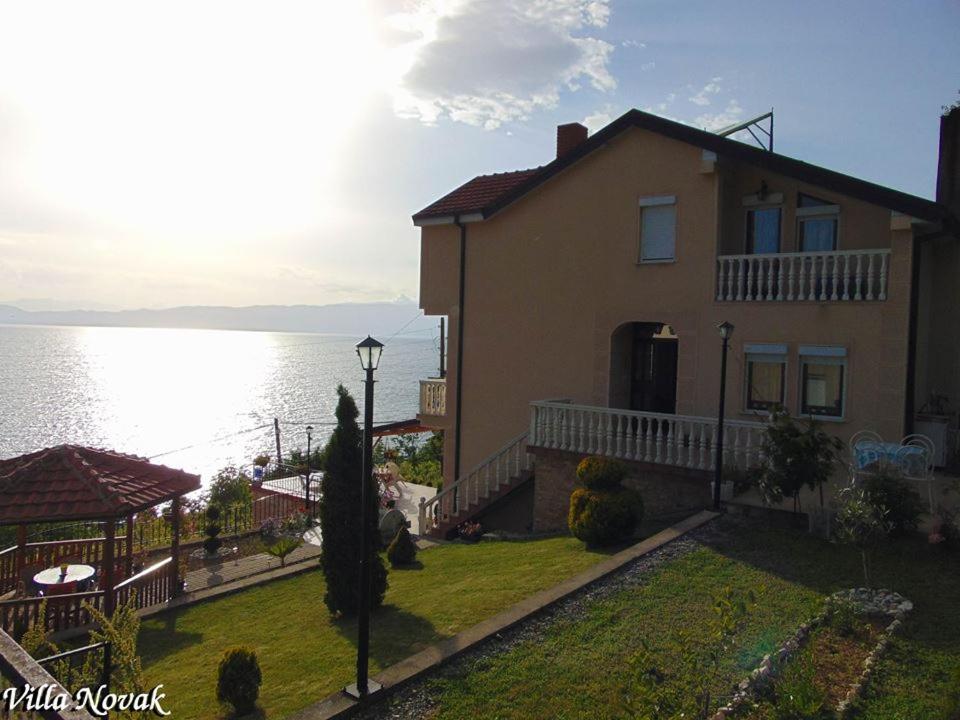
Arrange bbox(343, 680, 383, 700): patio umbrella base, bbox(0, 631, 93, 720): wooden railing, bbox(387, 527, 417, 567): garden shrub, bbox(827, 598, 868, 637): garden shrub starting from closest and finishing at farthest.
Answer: bbox(0, 631, 93, 720): wooden railing → bbox(343, 680, 383, 700): patio umbrella base → bbox(827, 598, 868, 637): garden shrub → bbox(387, 527, 417, 567): garden shrub

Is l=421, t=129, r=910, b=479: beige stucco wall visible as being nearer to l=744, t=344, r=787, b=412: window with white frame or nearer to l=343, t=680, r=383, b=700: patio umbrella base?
l=744, t=344, r=787, b=412: window with white frame

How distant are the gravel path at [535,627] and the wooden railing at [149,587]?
7564 millimetres

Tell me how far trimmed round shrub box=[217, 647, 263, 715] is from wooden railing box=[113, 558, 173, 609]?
222 inches

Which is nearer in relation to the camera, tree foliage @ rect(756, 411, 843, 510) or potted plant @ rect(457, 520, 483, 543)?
tree foliage @ rect(756, 411, 843, 510)

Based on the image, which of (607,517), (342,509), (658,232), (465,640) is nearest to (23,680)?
(465,640)

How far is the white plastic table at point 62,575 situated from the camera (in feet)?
41.2

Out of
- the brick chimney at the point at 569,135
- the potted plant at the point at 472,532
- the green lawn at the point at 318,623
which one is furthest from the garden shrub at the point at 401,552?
the brick chimney at the point at 569,135

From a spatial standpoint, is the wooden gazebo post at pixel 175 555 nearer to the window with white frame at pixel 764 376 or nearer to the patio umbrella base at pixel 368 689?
the patio umbrella base at pixel 368 689

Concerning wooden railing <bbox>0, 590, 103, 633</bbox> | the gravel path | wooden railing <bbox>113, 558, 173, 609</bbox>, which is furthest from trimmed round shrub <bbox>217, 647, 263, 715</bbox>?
wooden railing <bbox>113, 558, 173, 609</bbox>

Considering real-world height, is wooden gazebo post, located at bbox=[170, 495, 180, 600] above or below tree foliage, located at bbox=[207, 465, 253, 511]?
above

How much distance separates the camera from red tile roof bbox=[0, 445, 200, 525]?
37.7ft

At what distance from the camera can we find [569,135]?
65.2ft

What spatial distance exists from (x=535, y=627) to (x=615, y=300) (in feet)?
32.1

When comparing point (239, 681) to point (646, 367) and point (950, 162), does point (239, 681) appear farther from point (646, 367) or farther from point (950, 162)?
point (950, 162)
